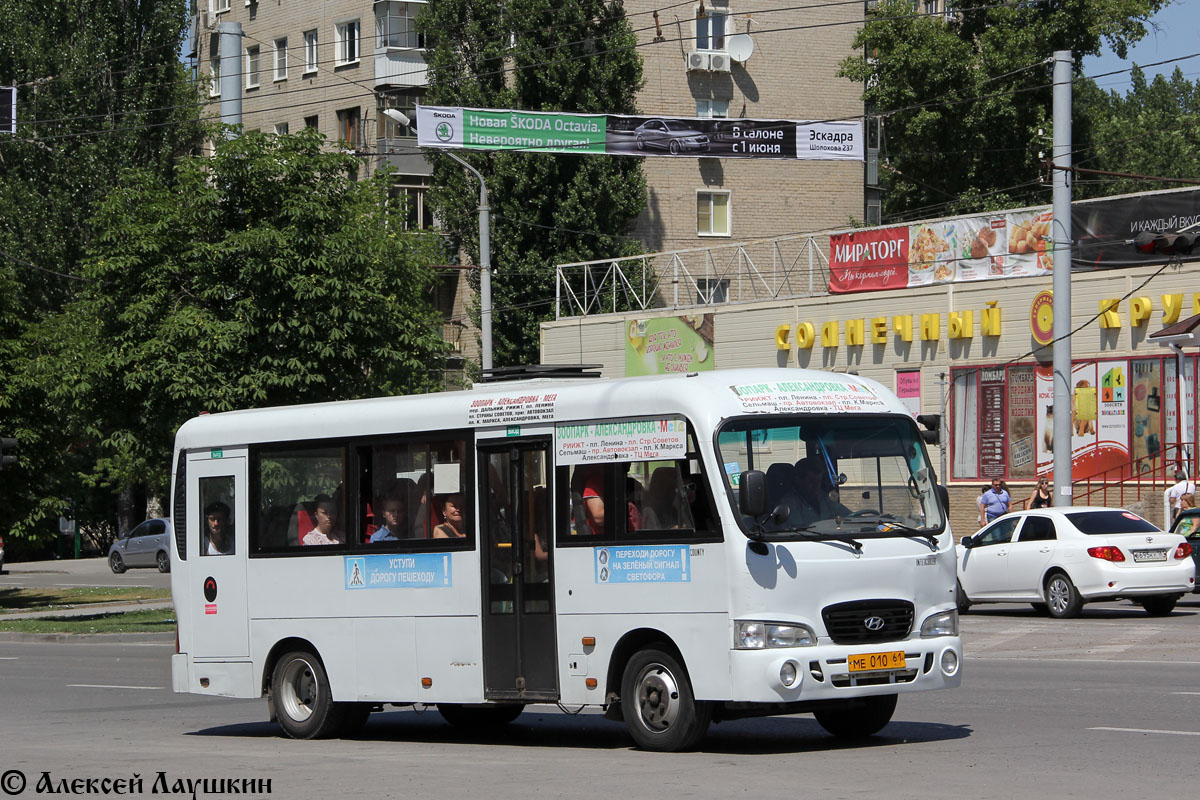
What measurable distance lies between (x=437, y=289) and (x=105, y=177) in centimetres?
Result: 1126

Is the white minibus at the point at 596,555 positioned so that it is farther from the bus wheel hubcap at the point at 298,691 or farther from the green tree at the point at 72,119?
the green tree at the point at 72,119

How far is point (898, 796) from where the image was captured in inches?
366

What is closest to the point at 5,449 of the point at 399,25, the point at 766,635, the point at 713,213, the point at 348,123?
the point at 766,635

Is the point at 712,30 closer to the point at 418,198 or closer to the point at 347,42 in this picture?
the point at 418,198

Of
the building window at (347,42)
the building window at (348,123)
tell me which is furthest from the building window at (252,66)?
the building window at (348,123)

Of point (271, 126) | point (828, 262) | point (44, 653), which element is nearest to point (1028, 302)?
point (828, 262)

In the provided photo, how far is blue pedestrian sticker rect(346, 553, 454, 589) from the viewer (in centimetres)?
1297

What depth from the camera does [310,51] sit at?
63.1 metres

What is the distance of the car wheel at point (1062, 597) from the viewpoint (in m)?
23.6

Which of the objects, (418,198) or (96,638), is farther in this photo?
(418,198)

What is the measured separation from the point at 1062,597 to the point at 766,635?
543 inches

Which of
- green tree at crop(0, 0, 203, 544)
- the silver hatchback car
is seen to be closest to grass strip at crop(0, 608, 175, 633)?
the silver hatchback car

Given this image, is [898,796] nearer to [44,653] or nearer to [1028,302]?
[44,653]

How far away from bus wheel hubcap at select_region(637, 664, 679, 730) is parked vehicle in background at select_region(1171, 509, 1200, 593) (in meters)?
16.2
